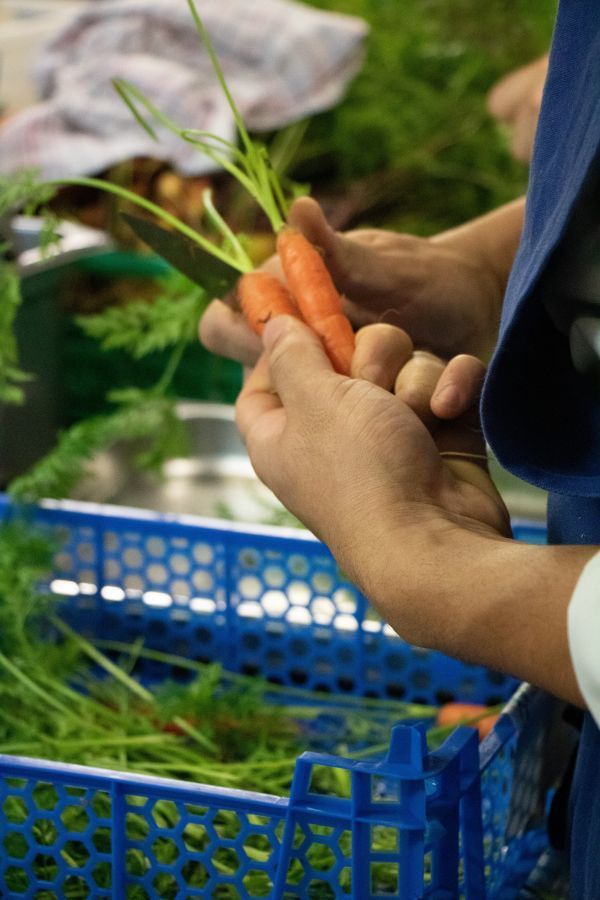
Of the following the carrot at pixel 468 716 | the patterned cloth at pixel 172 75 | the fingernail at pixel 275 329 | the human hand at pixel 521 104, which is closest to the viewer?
the fingernail at pixel 275 329

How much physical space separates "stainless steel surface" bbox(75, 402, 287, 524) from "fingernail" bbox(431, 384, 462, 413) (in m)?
0.83

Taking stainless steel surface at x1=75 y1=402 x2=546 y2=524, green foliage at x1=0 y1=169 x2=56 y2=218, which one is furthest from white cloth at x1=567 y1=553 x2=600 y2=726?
stainless steel surface at x1=75 y1=402 x2=546 y2=524

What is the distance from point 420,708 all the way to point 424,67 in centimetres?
156

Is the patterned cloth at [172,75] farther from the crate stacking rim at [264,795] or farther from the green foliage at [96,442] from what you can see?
the crate stacking rim at [264,795]

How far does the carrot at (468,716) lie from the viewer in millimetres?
990

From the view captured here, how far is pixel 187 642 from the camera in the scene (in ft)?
3.96

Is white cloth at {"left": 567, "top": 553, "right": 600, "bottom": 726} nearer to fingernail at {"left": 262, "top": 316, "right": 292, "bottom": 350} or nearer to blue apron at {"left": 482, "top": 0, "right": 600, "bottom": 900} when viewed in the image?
blue apron at {"left": 482, "top": 0, "right": 600, "bottom": 900}

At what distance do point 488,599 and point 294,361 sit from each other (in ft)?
0.73

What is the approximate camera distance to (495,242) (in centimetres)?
94

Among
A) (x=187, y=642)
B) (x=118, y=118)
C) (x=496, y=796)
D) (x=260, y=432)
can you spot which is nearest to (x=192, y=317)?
(x=187, y=642)

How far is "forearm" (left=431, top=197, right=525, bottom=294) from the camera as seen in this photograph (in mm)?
943

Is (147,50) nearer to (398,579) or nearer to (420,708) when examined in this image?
(420,708)

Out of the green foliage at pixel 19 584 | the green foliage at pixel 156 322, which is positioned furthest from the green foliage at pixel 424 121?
the green foliage at pixel 19 584

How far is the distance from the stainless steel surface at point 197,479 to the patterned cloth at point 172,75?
1.53 feet
